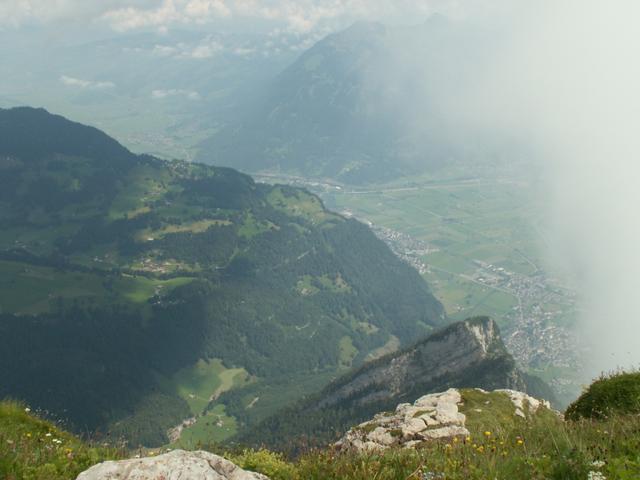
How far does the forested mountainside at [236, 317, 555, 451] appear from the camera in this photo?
140250 mm

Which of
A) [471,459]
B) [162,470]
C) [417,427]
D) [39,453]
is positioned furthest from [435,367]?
[162,470]

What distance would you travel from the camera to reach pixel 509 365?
139 metres

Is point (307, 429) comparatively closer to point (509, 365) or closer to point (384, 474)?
point (509, 365)

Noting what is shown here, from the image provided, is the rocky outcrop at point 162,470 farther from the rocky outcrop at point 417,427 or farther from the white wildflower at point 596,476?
the rocky outcrop at point 417,427

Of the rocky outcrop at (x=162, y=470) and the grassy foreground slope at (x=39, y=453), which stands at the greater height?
the rocky outcrop at (x=162, y=470)

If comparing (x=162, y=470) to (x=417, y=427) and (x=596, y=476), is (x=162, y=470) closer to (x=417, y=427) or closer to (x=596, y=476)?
(x=596, y=476)

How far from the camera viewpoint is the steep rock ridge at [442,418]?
86.1ft

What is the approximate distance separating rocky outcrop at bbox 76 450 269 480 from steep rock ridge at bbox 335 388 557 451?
461 inches

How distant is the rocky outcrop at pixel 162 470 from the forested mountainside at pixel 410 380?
128256 mm

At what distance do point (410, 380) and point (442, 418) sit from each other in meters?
128

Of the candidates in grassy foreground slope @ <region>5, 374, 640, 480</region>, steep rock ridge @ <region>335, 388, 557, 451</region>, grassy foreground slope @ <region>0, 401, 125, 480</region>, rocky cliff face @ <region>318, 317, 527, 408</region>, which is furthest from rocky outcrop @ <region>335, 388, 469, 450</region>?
rocky cliff face @ <region>318, 317, 527, 408</region>

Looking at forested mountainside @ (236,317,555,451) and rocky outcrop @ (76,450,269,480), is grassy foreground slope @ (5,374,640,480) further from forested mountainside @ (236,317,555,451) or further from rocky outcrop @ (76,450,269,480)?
forested mountainside @ (236,317,555,451)

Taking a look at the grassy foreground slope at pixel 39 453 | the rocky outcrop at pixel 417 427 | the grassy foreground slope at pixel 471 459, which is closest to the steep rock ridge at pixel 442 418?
the rocky outcrop at pixel 417 427

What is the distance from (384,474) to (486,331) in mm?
163256
